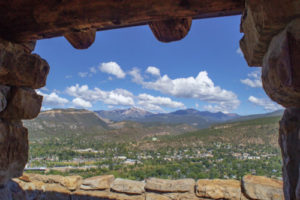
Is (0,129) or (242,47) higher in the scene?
(242,47)

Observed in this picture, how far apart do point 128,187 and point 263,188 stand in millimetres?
1923

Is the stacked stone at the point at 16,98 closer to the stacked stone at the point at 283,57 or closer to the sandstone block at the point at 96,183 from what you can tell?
the sandstone block at the point at 96,183

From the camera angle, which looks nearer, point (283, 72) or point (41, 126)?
point (283, 72)

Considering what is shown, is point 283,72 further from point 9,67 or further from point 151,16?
point 9,67

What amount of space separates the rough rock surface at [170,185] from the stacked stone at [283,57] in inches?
85.6

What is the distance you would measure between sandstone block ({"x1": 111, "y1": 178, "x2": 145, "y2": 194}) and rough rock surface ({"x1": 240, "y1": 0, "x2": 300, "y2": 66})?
273 centimetres

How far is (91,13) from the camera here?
4.69ft

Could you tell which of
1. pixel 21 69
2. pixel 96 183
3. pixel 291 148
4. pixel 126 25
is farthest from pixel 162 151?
pixel 291 148

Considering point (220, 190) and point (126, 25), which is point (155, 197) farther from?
point (126, 25)

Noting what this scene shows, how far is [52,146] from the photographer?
6500 cm

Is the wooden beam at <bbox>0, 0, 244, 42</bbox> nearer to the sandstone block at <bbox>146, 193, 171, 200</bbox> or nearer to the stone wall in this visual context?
the stone wall

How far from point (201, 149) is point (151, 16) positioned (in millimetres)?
48887

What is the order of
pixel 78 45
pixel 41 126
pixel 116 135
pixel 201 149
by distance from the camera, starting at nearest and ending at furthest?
pixel 78 45
pixel 201 149
pixel 116 135
pixel 41 126

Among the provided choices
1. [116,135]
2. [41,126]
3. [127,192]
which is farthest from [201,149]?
[41,126]
